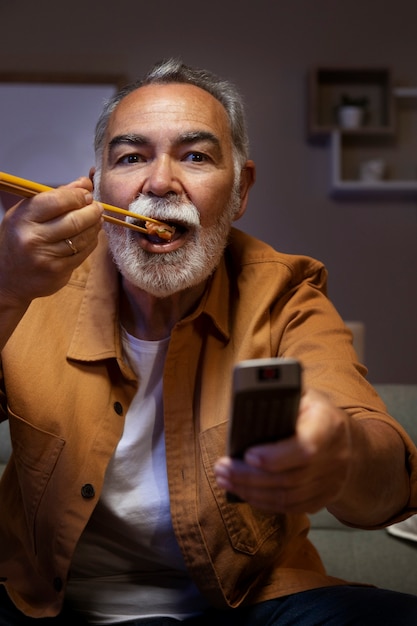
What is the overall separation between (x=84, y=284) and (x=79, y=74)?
7.77ft

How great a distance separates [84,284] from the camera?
4.60 ft

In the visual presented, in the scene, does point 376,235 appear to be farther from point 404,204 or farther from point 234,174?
point 234,174

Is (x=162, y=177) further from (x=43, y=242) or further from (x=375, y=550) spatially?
(x=375, y=550)

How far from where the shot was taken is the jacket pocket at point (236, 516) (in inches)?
46.4

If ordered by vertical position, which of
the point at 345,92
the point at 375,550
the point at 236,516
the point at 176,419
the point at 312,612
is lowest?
the point at 375,550

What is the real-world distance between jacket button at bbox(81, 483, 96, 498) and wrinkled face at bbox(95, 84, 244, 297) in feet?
1.09

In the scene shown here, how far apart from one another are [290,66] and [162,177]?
2486mm

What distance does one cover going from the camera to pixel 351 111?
3369mm

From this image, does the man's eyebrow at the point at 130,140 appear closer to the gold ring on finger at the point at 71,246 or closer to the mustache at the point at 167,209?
the mustache at the point at 167,209

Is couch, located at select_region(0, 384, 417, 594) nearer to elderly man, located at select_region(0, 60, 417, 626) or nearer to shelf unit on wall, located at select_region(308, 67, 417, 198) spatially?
elderly man, located at select_region(0, 60, 417, 626)

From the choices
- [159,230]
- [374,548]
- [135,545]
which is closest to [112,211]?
[159,230]

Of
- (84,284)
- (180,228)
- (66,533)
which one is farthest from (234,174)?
(66,533)

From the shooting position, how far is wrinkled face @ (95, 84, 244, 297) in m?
1.26

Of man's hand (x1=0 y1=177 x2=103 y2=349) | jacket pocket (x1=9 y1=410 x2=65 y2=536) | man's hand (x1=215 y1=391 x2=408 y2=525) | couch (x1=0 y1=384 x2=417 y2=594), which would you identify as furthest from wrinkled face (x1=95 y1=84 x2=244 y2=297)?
couch (x1=0 y1=384 x2=417 y2=594)
